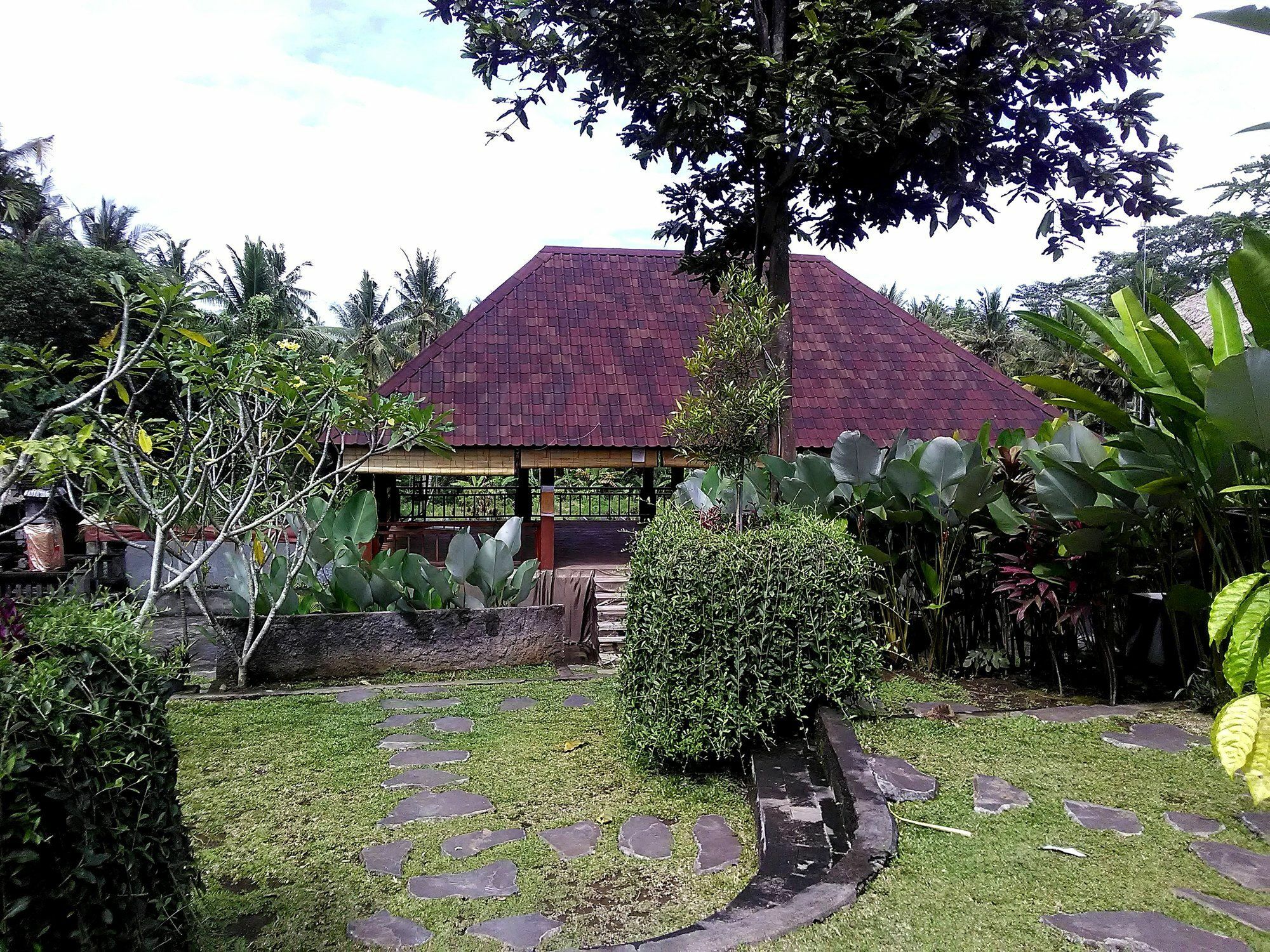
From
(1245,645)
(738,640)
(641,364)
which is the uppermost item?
(641,364)

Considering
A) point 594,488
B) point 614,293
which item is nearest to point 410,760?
point 614,293

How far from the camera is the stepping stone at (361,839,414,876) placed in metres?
3.26

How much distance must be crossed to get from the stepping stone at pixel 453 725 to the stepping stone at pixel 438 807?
1.00m

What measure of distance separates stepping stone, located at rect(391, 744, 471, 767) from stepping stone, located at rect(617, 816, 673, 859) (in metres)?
1.27

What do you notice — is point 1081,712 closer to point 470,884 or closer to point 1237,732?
point 1237,732

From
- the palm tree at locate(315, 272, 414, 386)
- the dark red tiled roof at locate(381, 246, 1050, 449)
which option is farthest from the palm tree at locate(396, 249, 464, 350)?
the dark red tiled roof at locate(381, 246, 1050, 449)

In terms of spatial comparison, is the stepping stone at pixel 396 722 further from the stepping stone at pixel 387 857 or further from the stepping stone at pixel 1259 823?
the stepping stone at pixel 1259 823

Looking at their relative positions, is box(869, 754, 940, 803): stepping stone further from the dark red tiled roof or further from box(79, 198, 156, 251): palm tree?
box(79, 198, 156, 251): palm tree

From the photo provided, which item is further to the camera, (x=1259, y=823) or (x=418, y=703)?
(x=418, y=703)

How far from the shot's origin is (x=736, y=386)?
5402mm

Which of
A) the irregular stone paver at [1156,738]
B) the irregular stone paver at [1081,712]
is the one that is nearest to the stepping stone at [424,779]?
the irregular stone paver at [1081,712]

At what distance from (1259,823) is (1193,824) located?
0.74 feet

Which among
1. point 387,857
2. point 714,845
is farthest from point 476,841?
point 714,845

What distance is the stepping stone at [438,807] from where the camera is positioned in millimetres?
3787
